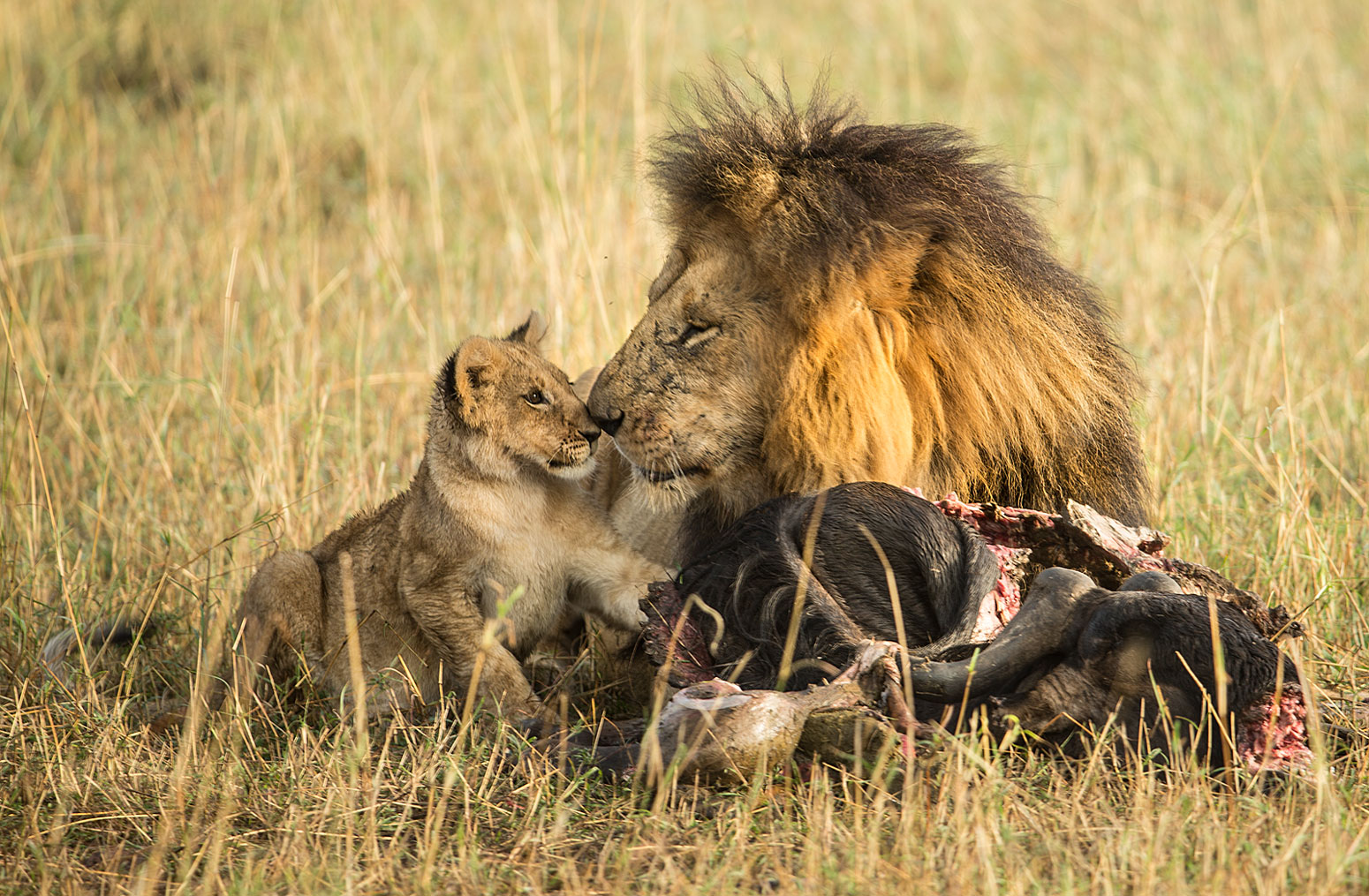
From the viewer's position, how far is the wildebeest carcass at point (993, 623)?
2346 mm

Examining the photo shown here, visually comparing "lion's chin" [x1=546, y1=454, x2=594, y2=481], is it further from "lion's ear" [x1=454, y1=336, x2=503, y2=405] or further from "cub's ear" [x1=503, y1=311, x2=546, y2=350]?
"cub's ear" [x1=503, y1=311, x2=546, y2=350]

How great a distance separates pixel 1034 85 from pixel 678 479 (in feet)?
22.4

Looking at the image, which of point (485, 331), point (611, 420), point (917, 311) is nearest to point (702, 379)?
point (611, 420)

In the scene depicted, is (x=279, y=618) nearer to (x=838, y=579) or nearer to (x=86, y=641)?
(x=86, y=641)

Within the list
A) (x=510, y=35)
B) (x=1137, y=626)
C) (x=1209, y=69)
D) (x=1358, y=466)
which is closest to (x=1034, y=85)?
(x=1209, y=69)

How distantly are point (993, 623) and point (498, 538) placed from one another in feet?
4.21

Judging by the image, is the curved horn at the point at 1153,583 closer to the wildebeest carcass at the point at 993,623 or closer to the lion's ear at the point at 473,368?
the wildebeest carcass at the point at 993,623

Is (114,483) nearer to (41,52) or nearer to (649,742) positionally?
(649,742)

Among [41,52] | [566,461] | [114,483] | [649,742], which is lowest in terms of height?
[114,483]

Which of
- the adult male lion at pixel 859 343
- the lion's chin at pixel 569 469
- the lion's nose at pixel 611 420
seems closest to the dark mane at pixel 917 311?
the adult male lion at pixel 859 343

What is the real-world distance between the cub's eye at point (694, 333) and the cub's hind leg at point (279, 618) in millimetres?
1341

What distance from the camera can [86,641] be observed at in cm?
369

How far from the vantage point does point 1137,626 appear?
2.34 meters

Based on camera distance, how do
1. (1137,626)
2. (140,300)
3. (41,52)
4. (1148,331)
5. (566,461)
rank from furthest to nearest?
(41,52), (140,300), (1148,331), (566,461), (1137,626)
